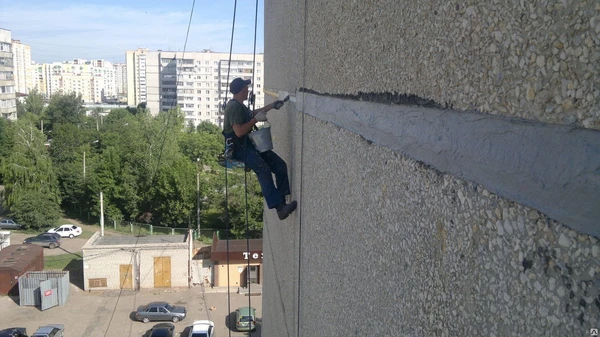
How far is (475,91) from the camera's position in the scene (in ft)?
3.06

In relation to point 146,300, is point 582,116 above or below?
above

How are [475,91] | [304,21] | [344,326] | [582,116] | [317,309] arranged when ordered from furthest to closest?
[304,21], [317,309], [344,326], [475,91], [582,116]

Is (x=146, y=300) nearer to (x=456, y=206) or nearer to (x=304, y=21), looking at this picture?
(x=304, y=21)

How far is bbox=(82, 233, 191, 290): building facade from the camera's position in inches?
912

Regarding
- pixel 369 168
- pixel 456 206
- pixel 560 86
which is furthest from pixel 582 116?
pixel 369 168

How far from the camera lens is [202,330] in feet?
60.1

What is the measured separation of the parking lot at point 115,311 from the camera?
790 inches

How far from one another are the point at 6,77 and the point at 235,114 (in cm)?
5480

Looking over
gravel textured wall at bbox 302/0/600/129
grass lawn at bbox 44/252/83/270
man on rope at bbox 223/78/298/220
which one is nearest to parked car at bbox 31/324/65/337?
grass lawn at bbox 44/252/83/270

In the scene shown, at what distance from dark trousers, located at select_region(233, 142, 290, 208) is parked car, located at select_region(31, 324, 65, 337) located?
16.8 metres

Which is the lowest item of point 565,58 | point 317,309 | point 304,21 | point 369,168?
point 317,309

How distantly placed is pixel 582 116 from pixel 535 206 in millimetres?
137

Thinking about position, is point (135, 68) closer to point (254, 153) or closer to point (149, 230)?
point (149, 230)

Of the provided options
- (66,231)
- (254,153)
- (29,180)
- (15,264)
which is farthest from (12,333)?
(29,180)
